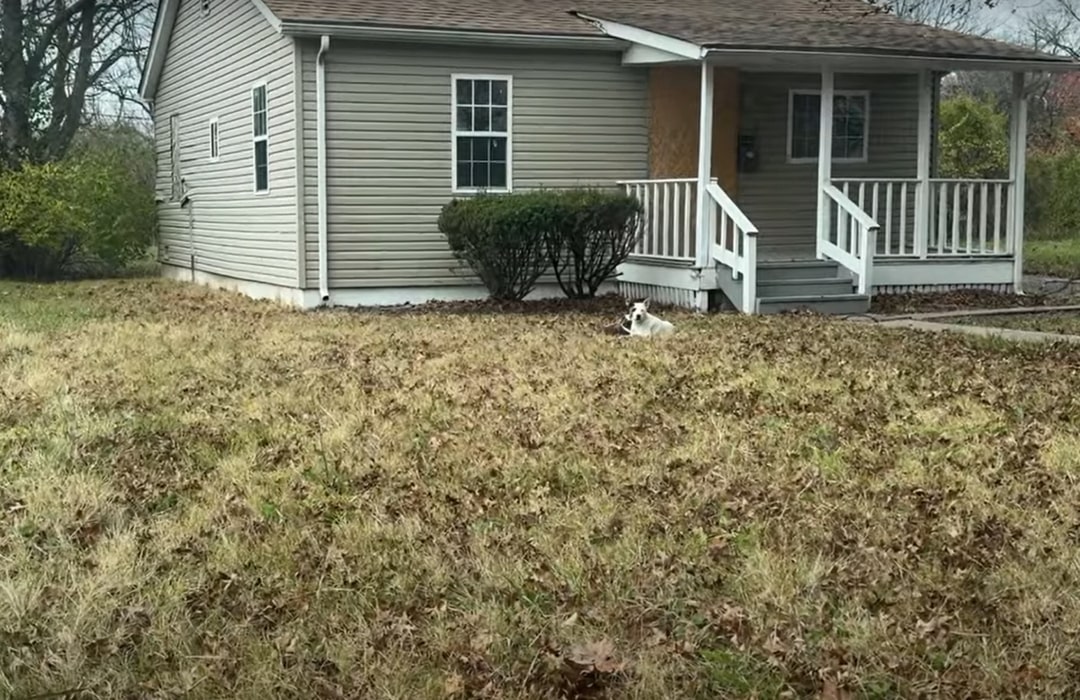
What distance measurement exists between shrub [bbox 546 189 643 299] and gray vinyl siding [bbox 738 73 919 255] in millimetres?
2463

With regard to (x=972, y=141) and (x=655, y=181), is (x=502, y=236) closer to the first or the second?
(x=655, y=181)

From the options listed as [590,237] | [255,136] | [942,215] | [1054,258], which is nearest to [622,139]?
[590,237]

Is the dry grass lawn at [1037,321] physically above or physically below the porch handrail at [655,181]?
below

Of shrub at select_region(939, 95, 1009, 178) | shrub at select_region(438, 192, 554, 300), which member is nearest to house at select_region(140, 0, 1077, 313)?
shrub at select_region(438, 192, 554, 300)

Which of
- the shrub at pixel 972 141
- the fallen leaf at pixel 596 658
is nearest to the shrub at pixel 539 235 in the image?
the fallen leaf at pixel 596 658

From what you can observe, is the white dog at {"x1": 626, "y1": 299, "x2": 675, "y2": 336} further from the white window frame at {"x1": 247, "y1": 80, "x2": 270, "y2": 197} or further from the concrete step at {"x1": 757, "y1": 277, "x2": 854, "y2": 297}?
the white window frame at {"x1": 247, "y1": 80, "x2": 270, "y2": 197}

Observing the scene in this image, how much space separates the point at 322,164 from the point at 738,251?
4823mm

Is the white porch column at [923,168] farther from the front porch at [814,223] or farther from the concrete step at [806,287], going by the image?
the concrete step at [806,287]

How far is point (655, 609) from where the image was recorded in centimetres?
369

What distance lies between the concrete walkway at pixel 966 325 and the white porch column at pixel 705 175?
5.77ft

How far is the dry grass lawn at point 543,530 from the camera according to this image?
Result: 3312 millimetres

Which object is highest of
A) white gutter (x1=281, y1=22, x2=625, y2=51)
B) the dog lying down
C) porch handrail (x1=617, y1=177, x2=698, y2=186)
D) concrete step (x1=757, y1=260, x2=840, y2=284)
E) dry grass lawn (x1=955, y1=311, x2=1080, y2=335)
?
white gutter (x1=281, y1=22, x2=625, y2=51)

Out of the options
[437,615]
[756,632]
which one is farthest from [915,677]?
[437,615]

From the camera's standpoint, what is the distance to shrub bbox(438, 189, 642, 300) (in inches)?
495
